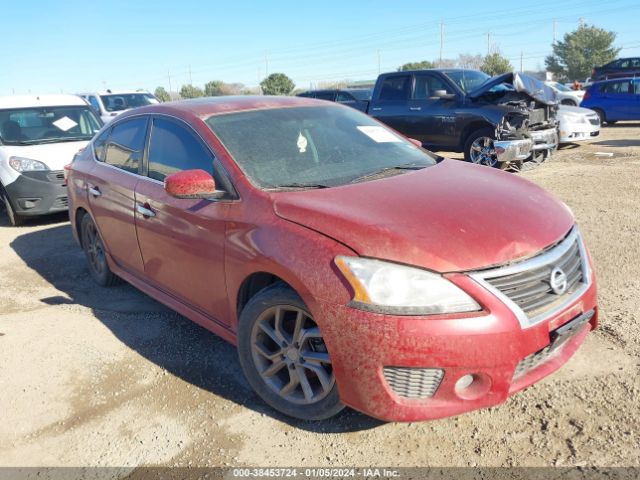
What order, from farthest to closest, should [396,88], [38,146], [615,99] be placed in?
[615,99]
[396,88]
[38,146]

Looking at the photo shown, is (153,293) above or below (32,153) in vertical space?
below

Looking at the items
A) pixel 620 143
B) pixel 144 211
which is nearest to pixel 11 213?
pixel 144 211

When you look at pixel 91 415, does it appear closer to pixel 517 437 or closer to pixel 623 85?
pixel 517 437

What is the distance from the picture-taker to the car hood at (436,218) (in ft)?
7.52

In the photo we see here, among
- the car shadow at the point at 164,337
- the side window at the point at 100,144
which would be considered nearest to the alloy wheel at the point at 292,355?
the car shadow at the point at 164,337

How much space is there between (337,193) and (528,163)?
8106 mm

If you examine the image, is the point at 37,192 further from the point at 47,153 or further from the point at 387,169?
the point at 387,169

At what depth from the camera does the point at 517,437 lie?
253 cm

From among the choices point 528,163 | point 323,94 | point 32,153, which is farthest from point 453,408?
point 323,94

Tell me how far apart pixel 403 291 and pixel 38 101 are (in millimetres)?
8321

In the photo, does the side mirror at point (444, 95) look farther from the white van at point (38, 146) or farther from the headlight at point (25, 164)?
the headlight at point (25, 164)

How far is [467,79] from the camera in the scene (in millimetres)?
10227

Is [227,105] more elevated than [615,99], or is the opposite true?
[227,105]

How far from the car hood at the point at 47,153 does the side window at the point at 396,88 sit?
245 inches
